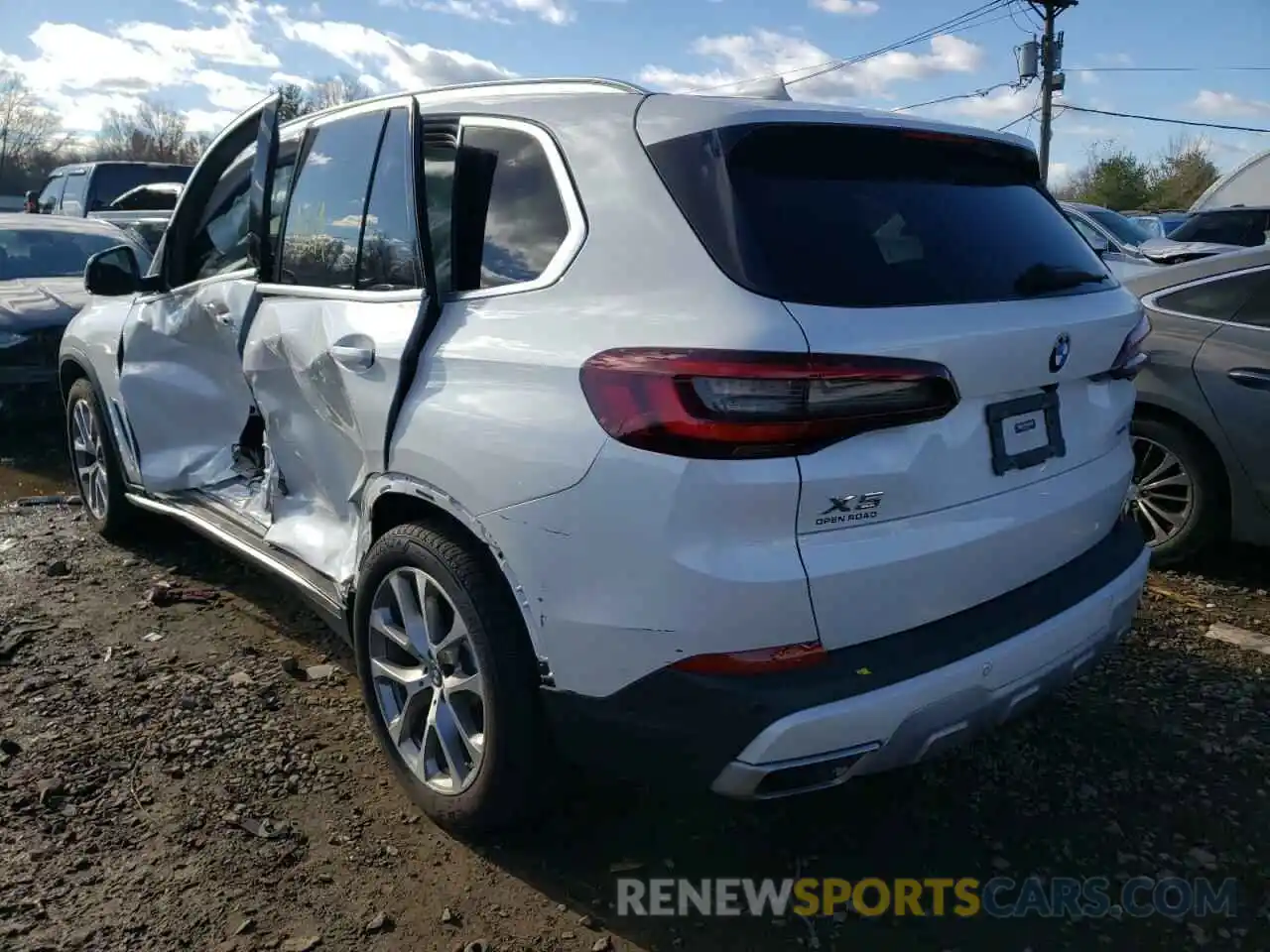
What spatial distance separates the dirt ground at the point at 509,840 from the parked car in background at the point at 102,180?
1324cm

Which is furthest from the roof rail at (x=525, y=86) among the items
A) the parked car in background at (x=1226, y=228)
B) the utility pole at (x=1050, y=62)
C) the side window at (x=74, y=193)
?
the utility pole at (x=1050, y=62)

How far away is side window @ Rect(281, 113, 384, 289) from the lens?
3188 mm

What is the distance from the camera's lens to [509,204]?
2.62m

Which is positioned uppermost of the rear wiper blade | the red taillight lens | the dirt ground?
the rear wiper blade

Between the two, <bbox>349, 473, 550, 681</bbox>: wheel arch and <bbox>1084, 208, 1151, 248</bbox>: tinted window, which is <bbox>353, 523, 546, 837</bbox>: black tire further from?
<bbox>1084, 208, 1151, 248</bbox>: tinted window

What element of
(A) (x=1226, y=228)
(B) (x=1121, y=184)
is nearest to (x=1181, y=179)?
(B) (x=1121, y=184)

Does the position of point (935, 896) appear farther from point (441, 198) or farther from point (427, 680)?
point (441, 198)

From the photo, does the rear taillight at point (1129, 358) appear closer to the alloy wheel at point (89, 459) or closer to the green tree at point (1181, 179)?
the alloy wheel at point (89, 459)

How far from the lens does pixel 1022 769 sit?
3.09 m

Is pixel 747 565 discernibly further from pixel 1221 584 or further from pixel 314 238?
pixel 1221 584

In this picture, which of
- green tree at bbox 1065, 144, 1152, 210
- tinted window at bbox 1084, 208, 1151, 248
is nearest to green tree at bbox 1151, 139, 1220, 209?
green tree at bbox 1065, 144, 1152, 210

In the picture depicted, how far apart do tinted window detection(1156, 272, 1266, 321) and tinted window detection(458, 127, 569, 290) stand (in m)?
3.28

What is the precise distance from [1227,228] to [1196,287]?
9820 mm

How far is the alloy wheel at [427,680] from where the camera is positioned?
261cm
